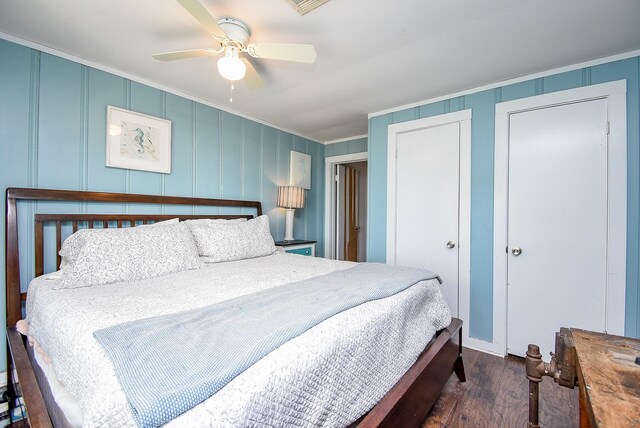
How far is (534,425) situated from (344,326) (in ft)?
2.30

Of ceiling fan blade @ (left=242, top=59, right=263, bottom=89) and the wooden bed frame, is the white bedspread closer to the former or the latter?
the wooden bed frame

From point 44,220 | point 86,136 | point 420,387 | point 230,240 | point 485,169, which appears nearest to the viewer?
point 420,387

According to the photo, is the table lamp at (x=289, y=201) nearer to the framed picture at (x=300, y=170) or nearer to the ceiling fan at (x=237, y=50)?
the framed picture at (x=300, y=170)

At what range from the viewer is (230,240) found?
7.57ft

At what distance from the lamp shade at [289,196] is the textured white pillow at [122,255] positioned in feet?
5.58

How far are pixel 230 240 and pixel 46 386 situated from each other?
1.33m

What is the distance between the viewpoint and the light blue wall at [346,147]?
158 inches

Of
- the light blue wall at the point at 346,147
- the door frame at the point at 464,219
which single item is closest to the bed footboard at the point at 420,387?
the door frame at the point at 464,219

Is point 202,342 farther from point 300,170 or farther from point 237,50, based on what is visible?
point 300,170

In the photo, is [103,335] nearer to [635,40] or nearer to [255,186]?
[255,186]

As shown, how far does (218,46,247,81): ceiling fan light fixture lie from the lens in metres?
1.65

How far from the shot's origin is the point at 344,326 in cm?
102

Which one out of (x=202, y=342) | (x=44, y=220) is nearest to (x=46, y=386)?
(x=202, y=342)

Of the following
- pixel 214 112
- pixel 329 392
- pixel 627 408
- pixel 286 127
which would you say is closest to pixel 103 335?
pixel 329 392
